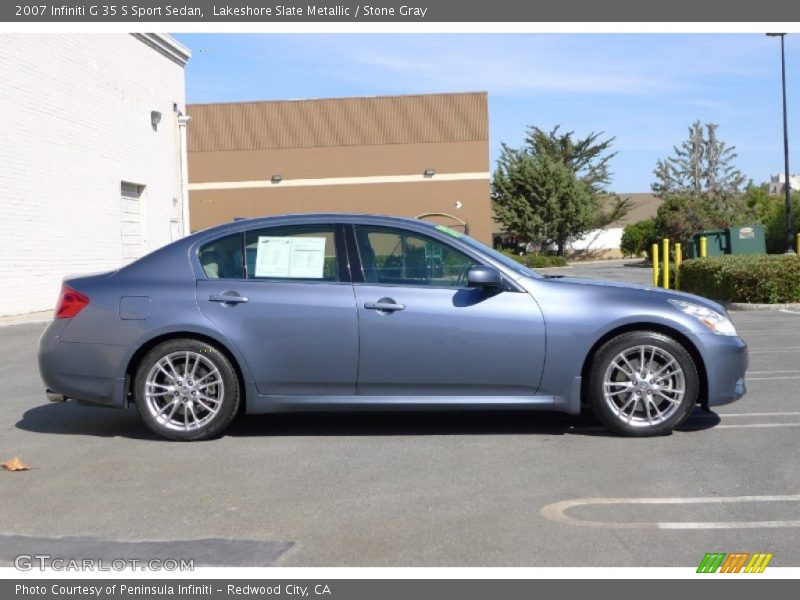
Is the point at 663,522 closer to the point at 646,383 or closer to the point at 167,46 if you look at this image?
the point at 646,383

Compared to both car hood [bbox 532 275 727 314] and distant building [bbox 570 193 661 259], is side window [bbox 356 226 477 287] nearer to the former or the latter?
car hood [bbox 532 275 727 314]

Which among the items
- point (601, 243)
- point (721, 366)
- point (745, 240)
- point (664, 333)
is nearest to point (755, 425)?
point (721, 366)

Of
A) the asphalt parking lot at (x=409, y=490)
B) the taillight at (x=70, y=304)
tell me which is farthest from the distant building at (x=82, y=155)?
the taillight at (x=70, y=304)

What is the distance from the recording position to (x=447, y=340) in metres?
6.67

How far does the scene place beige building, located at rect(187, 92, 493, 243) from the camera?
54750 mm

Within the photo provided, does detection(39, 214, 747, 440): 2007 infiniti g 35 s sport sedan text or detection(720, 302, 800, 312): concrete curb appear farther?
detection(720, 302, 800, 312): concrete curb

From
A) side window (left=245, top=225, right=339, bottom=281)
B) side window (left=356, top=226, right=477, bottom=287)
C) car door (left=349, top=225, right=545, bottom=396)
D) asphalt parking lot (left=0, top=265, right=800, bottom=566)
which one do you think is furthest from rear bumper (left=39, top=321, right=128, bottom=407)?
side window (left=356, top=226, right=477, bottom=287)

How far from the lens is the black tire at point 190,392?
6.79 meters

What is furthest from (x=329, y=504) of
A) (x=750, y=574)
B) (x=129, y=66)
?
(x=129, y=66)

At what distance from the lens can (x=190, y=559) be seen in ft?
14.4

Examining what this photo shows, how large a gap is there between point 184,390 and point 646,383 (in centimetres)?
316

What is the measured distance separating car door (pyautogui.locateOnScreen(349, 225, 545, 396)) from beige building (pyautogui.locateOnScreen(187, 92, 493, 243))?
4646 centimetres

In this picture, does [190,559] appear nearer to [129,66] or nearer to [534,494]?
[534,494]

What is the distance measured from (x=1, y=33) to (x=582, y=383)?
1879 centimetres
